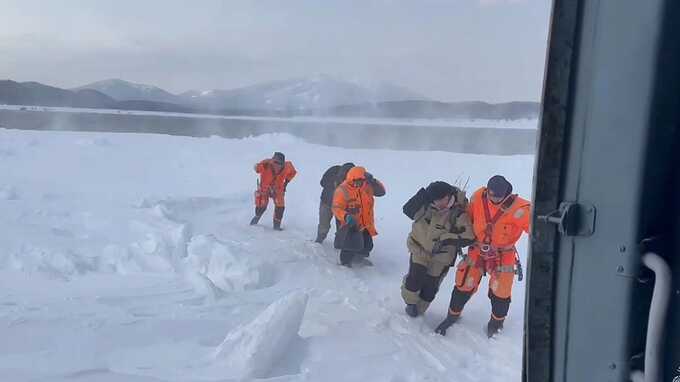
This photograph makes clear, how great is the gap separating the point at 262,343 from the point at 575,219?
288cm

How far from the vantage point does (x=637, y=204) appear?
115cm

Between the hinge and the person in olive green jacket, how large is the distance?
3530 mm

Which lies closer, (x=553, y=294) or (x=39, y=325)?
(x=553, y=294)

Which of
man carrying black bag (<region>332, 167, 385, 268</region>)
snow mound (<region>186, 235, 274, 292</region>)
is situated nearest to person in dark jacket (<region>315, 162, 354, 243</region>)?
man carrying black bag (<region>332, 167, 385, 268</region>)

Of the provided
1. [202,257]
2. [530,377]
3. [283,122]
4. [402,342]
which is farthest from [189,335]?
[283,122]

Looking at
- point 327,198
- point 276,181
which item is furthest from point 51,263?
point 276,181

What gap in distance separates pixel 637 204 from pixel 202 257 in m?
5.74

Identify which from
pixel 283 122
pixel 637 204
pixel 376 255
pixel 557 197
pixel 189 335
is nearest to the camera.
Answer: pixel 637 204

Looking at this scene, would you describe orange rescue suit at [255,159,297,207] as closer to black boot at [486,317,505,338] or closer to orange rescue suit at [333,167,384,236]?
orange rescue suit at [333,167,384,236]

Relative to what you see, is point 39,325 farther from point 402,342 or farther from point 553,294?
point 553,294

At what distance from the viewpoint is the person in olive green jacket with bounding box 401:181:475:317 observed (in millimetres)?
4820

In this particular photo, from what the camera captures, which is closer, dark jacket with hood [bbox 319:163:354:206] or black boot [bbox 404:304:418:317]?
black boot [bbox 404:304:418:317]

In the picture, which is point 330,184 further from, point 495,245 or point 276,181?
point 495,245

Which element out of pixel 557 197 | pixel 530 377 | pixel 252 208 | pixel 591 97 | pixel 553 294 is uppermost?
pixel 591 97
